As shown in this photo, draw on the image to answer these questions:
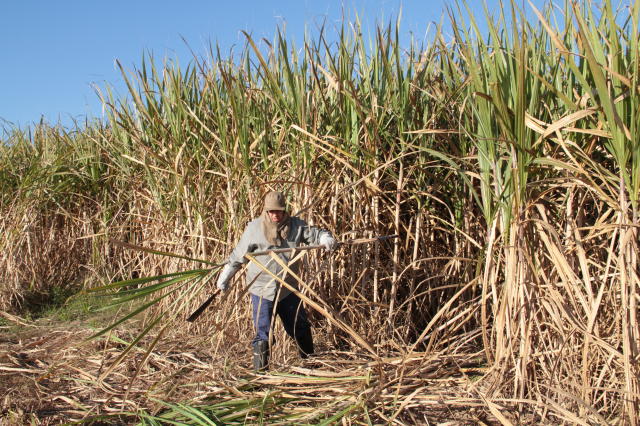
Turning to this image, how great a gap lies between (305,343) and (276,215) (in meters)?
0.89

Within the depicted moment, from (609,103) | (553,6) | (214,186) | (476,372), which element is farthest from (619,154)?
(214,186)

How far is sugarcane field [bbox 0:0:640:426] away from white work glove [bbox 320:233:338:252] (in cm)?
1

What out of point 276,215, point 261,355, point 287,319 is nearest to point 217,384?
point 261,355

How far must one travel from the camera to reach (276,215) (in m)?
3.52

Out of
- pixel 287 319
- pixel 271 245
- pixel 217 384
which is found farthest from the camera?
pixel 287 319

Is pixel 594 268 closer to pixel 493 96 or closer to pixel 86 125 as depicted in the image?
pixel 493 96

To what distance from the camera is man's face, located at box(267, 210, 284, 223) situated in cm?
351

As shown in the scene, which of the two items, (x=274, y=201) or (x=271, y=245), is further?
(x=271, y=245)

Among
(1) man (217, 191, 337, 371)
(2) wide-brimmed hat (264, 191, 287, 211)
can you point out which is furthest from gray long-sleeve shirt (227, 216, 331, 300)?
(2) wide-brimmed hat (264, 191, 287, 211)

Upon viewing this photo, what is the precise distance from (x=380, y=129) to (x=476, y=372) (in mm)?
1579

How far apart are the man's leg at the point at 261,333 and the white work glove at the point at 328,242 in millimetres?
562

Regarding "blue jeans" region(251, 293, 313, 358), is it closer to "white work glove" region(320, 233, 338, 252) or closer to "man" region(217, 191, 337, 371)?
"man" region(217, 191, 337, 371)

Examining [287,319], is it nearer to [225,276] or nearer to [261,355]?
[261,355]

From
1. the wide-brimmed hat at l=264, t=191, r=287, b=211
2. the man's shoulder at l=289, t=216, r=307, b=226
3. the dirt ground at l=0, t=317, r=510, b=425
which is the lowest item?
the dirt ground at l=0, t=317, r=510, b=425
